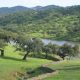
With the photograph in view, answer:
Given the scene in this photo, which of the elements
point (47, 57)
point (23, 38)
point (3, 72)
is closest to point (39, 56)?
point (47, 57)

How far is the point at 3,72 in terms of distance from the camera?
68.4 meters

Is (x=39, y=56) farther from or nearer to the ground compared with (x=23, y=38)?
nearer to the ground

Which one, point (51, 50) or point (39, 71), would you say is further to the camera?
point (51, 50)

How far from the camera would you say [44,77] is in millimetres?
58781

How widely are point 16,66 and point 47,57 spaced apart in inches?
1527

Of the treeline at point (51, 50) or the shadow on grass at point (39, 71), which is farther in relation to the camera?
the treeline at point (51, 50)

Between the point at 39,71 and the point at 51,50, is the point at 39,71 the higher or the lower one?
the higher one

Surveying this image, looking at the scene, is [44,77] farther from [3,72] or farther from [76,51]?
[76,51]

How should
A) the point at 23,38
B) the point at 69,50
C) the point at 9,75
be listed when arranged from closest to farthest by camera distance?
1. the point at 9,75
2. the point at 23,38
3. the point at 69,50

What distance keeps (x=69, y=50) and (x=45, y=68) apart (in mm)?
43698

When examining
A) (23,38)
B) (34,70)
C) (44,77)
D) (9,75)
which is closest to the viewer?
(44,77)

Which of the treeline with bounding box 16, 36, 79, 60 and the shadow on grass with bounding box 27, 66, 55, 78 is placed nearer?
the shadow on grass with bounding box 27, 66, 55, 78

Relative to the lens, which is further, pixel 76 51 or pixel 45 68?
pixel 76 51

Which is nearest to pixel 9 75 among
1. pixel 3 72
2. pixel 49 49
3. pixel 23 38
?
pixel 3 72
